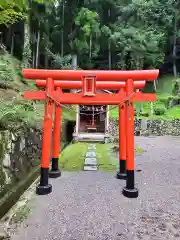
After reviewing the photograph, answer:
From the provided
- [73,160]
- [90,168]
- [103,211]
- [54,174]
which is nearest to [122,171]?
[90,168]

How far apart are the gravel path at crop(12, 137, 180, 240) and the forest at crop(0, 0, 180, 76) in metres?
15.3

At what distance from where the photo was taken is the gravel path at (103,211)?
2.91 metres

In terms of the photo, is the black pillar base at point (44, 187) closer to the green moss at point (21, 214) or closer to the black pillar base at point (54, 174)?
the green moss at point (21, 214)

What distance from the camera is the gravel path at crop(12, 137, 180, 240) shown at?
2910mm

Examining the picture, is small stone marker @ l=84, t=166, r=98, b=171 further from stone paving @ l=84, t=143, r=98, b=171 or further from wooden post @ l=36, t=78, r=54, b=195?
wooden post @ l=36, t=78, r=54, b=195

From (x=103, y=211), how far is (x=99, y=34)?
1978 cm

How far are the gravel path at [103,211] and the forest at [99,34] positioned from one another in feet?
50.2

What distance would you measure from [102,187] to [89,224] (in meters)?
1.68

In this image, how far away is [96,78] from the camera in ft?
14.9

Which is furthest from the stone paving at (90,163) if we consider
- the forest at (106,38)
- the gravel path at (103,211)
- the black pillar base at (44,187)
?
the forest at (106,38)

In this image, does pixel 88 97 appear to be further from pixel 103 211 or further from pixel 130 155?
pixel 103 211

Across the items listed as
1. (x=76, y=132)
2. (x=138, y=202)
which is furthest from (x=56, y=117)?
(x=76, y=132)

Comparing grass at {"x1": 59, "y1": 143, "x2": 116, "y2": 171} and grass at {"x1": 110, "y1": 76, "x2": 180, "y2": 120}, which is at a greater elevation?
grass at {"x1": 110, "y1": 76, "x2": 180, "y2": 120}

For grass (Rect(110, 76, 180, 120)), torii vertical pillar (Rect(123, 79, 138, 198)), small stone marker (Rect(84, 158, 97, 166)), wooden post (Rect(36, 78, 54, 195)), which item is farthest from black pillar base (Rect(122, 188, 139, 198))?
grass (Rect(110, 76, 180, 120))
